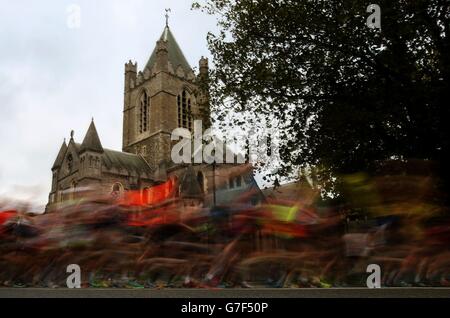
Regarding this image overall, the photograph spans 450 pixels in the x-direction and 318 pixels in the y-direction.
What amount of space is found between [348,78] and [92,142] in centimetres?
4152

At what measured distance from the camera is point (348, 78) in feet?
45.8

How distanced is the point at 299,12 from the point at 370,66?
2.79 m

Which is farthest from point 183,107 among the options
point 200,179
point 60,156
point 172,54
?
point 60,156

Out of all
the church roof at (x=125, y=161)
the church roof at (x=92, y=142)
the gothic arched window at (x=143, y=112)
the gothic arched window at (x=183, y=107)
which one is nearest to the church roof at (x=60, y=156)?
the church roof at (x=125, y=161)

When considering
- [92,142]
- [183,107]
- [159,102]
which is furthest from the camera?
[183,107]

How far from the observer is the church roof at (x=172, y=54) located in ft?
207

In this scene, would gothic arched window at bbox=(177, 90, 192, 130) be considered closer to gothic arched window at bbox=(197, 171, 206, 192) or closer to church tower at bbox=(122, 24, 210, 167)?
church tower at bbox=(122, 24, 210, 167)

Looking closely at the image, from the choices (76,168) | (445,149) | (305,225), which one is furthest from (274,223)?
(76,168)

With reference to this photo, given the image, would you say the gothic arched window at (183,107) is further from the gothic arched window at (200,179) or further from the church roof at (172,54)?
the gothic arched window at (200,179)

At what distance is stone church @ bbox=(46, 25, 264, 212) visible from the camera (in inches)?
1948

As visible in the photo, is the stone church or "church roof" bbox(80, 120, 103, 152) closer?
the stone church

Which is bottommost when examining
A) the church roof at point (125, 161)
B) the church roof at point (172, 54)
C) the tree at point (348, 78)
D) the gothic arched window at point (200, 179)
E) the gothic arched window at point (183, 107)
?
the tree at point (348, 78)

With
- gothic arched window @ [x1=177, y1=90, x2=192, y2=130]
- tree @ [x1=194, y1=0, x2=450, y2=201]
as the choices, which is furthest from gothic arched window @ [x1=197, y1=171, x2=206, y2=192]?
tree @ [x1=194, y1=0, x2=450, y2=201]

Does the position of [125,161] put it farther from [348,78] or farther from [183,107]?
[348,78]
